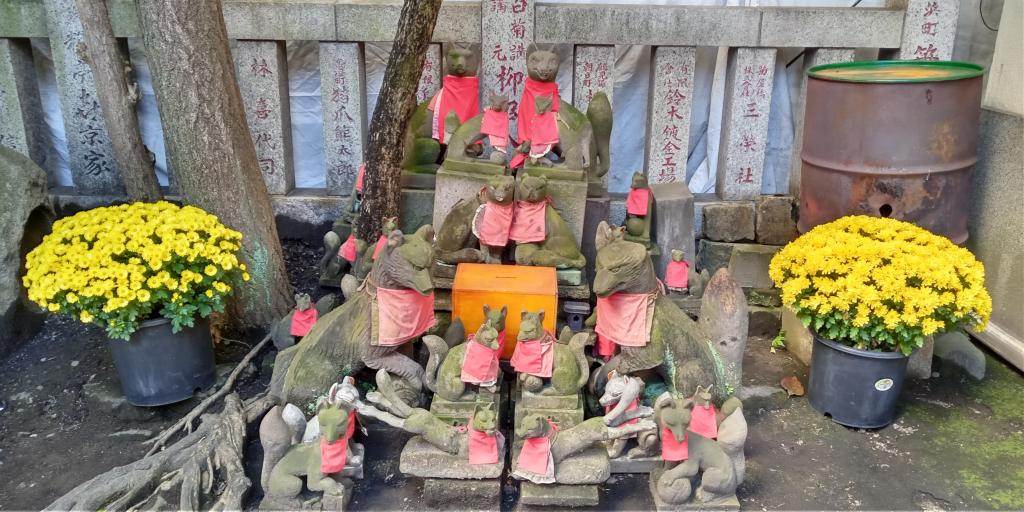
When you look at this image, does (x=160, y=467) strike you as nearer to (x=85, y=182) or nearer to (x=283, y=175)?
(x=283, y=175)

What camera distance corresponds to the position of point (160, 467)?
11.7 ft

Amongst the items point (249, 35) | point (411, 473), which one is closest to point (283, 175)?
point (249, 35)

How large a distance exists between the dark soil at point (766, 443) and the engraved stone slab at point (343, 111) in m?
1.82

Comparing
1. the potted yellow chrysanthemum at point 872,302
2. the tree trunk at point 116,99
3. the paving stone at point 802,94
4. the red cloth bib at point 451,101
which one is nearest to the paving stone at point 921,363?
the potted yellow chrysanthemum at point 872,302

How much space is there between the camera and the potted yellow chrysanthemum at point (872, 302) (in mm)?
3842

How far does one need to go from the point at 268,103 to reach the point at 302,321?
2.36m

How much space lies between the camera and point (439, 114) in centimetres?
521

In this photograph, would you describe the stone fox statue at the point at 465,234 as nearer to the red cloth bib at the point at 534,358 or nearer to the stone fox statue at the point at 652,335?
the stone fox statue at the point at 652,335

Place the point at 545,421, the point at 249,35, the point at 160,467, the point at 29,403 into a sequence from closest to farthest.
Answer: the point at 545,421
the point at 160,467
the point at 29,403
the point at 249,35

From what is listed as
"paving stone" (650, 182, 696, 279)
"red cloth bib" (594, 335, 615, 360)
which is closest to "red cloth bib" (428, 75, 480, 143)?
"paving stone" (650, 182, 696, 279)

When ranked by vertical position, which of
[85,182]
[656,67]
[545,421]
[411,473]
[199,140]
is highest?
[656,67]

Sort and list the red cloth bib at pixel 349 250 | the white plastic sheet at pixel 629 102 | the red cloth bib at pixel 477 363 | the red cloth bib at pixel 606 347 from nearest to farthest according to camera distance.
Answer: the red cloth bib at pixel 477 363, the red cloth bib at pixel 606 347, the red cloth bib at pixel 349 250, the white plastic sheet at pixel 629 102

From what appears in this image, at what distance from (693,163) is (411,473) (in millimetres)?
3940

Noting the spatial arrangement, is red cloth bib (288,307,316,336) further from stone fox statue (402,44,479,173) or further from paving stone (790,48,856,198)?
paving stone (790,48,856,198)
